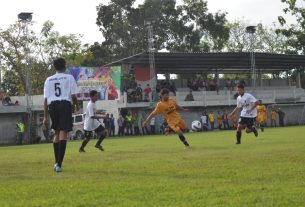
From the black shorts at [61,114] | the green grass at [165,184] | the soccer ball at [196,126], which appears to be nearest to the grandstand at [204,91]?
the soccer ball at [196,126]

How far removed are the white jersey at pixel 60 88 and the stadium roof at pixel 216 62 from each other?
35392mm

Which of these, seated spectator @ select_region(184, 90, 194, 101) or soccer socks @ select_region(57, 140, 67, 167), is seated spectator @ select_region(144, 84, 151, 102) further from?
soccer socks @ select_region(57, 140, 67, 167)

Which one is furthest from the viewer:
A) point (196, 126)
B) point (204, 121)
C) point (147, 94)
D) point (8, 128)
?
point (147, 94)

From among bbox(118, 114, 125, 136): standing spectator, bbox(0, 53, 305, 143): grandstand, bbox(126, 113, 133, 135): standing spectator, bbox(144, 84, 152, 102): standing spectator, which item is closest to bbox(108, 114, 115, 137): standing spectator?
bbox(118, 114, 125, 136): standing spectator

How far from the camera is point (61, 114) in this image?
32.9 ft

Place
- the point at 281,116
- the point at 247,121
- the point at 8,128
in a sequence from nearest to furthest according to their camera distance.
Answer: the point at 247,121, the point at 8,128, the point at 281,116

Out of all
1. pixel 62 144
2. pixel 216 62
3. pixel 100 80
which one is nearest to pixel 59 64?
pixel 62 144

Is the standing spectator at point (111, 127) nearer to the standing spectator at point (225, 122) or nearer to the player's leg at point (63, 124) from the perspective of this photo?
the standing spectator at point (225, 122)

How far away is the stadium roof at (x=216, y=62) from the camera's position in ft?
156

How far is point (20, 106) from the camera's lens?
1710 inches

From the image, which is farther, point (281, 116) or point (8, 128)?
point (281, 116)

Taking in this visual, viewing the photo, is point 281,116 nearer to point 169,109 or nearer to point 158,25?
point 158,25

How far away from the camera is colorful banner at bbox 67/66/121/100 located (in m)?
44.6

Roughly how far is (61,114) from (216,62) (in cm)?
4216
